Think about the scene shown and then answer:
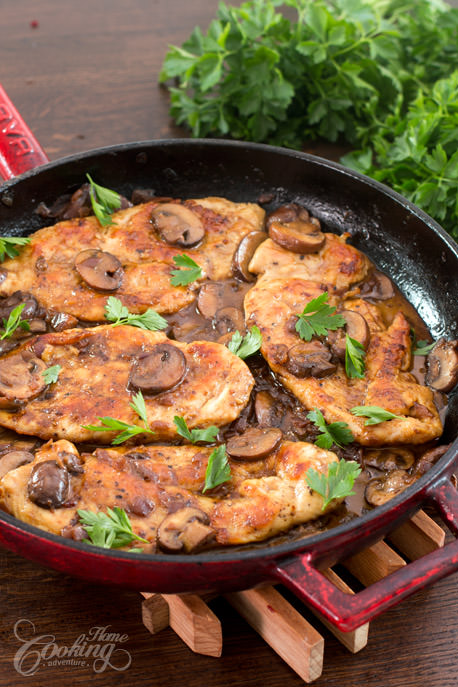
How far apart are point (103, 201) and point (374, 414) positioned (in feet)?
5.96

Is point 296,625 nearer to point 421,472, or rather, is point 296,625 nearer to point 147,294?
point 421,472

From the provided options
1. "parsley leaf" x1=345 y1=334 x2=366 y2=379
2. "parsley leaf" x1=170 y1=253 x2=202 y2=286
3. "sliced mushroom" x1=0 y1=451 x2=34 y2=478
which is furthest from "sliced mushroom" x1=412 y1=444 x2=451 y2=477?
"sliced mushroom" x1=0 y1=451 x2=34 y2=478

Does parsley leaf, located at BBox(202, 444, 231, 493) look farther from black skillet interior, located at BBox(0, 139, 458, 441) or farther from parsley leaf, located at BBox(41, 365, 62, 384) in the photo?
black skillet interior, located at BBox(0, 139, 458, 441)

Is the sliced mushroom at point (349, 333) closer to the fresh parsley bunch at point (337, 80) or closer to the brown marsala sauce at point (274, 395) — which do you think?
the brown marsala sauce at point (274, 395)

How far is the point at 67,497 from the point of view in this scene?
2.75 metres

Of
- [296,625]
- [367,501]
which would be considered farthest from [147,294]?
[296,625]

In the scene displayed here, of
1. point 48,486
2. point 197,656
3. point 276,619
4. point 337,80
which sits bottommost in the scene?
point 197,656

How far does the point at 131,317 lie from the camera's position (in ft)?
11.2

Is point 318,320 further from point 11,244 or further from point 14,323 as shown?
point 11,244

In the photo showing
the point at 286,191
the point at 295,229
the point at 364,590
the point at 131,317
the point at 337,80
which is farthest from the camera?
the point at 337,80

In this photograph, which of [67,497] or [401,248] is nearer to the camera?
[67,497]

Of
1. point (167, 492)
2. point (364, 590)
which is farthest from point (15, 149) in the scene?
point (364, 590)

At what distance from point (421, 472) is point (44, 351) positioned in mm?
1628

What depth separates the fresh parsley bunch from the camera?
444cm
